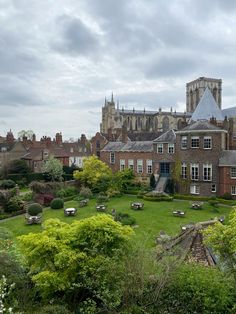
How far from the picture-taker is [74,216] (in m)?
34.8

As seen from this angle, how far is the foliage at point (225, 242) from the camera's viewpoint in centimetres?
1161

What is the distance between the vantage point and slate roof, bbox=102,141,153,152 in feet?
174

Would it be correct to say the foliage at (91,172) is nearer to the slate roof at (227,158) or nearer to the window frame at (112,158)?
the window frame at (112,158)

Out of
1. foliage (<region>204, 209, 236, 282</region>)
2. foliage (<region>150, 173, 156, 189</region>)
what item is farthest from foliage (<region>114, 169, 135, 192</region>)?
foliage (<region>204, 209, 236, 282</region>)

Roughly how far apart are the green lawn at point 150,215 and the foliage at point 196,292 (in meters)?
11.7

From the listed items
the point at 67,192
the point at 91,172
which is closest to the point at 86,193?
the point at 67,192

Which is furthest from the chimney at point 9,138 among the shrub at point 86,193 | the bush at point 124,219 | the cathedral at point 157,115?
the bush at point 124,219

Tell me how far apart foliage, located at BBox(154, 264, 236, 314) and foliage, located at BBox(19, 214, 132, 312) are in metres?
2.12

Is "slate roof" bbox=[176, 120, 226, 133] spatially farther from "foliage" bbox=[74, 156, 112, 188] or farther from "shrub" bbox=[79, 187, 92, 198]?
"shrub" bbox=[79, 187, 92, 198]

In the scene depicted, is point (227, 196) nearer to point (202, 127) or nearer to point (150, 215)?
point (202, 127)

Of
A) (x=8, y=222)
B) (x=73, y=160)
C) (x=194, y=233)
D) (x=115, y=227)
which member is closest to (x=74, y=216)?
(x=8, y=222)

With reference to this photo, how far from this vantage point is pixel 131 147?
55.4 meters

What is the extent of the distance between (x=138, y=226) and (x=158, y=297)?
57.7 ft

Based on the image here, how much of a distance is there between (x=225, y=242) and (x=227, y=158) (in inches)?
1278
